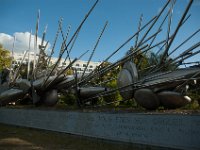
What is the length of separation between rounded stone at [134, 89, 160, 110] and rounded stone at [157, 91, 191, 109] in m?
0.15

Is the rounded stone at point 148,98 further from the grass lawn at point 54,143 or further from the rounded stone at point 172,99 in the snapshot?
the grass lawn at point 54,143

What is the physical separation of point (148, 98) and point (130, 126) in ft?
3.57

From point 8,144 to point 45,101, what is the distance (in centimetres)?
544

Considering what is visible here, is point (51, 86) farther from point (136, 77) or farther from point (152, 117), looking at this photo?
point (152, 117)

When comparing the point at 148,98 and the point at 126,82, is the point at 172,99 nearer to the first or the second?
the point at 148,98

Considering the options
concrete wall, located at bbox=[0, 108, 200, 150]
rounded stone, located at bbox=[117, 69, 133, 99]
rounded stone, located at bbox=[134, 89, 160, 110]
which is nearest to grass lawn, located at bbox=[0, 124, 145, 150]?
concrete wall, located at bbox=[0, 108, 200, 150]

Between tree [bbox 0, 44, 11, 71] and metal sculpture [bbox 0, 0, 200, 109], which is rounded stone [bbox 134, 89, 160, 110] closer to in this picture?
metal sculpture [bbox 0, 0, 200, 109]

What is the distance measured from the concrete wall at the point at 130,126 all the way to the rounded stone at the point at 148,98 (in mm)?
843

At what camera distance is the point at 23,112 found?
1384 centimetres

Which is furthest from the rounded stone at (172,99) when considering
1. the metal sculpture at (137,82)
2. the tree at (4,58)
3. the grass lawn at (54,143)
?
the tree at (4,58)

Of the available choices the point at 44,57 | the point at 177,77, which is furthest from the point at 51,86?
the point at 177,77

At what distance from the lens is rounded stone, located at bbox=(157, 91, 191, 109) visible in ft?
29.0

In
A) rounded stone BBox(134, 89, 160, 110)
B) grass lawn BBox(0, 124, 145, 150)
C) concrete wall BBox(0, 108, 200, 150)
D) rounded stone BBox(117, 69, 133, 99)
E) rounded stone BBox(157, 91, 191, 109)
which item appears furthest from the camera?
rounded stone BBox(117, 69, 133, 99)

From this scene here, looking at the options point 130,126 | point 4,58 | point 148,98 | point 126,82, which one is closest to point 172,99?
point 148,98
